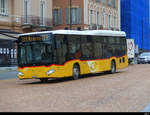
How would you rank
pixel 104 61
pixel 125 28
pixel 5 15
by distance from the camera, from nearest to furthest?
pixel 104 61 < pixel 5 15 < pixel 125 28

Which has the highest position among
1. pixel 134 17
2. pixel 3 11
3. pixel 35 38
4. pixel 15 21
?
pixel 134 17

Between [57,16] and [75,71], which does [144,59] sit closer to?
[57,16]

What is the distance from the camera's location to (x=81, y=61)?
2286cm

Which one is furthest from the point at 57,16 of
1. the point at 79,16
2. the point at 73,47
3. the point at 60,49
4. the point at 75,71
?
the point at 60,49

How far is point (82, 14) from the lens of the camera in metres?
50.3

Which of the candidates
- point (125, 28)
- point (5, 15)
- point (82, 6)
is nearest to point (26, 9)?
point (5, 15)

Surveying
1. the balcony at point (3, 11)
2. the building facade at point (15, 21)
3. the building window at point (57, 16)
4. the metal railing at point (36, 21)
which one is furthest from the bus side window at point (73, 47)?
the building window at point (57, 16)

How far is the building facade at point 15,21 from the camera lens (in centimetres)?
3591

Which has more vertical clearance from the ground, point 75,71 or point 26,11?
point 26,11

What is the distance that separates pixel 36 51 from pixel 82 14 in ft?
101

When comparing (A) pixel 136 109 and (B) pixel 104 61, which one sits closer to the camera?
(A) pixel 136 109

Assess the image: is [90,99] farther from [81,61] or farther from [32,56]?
[81,61]

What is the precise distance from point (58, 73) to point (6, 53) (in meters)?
17.8

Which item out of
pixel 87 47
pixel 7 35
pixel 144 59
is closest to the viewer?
pixel 87 47
